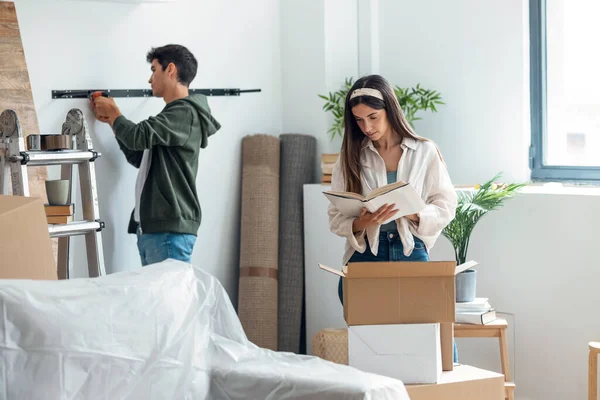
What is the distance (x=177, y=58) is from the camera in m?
3.86

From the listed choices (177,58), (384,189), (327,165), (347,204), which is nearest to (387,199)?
(384,189)

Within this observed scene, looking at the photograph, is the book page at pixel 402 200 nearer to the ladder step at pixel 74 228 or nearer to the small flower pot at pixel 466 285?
the small flower pot at pixel 466 285

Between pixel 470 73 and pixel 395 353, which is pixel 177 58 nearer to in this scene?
pixel 470 73

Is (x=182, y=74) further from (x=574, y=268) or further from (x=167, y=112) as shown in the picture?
(x=574, y=268)

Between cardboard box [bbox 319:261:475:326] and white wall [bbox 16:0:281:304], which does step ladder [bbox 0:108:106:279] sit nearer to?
white wall [bbox 16:0:281:304]

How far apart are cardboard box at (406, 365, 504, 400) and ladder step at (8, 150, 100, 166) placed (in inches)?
68.1

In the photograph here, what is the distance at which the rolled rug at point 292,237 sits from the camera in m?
4.80

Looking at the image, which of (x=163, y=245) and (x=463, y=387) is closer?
(x=463, y=387)

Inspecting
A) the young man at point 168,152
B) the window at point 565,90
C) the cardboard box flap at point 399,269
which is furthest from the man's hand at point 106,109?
the window at point 565,90

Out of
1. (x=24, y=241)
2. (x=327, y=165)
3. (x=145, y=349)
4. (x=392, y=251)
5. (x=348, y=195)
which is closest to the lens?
(x=145, y=349)

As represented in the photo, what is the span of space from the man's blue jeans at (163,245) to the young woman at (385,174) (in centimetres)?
83

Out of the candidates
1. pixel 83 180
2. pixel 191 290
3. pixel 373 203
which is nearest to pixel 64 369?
pixel 191 290

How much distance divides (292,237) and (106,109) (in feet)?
4.50

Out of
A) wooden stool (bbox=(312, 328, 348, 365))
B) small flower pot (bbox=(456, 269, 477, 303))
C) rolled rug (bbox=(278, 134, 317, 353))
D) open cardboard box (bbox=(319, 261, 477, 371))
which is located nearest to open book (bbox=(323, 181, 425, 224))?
open cardboard box (bbox=(319, 261, 477, 371))
